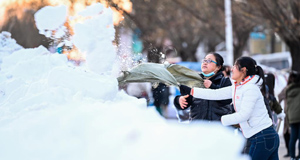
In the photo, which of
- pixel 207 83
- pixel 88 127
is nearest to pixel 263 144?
pixel 207 83

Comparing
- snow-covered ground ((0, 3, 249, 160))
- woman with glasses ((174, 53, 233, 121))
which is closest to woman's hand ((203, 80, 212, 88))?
woman with glasses ((174, 53, 233, 121))

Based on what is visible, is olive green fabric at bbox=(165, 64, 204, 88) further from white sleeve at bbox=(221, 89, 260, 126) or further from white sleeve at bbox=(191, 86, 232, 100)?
white sleeve at bbox=(221, 89, 260, 126)

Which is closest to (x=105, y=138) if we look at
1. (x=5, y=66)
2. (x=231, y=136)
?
(x=231, y=136)

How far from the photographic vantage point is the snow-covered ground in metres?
2.47

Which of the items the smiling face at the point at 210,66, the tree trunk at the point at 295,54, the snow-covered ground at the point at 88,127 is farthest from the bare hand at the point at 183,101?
the tree trunk at the point at 295,54

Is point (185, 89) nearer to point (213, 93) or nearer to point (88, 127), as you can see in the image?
point (213, 93)

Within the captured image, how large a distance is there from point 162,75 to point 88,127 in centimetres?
169

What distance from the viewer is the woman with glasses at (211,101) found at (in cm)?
443

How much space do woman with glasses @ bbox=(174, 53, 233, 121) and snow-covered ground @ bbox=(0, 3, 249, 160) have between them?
104 centimetres

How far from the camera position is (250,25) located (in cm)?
2158

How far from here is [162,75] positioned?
4.23 metres

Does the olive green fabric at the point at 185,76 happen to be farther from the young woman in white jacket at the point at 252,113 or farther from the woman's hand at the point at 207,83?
the young woman in white jacket at the point at 252,113

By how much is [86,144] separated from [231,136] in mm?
838

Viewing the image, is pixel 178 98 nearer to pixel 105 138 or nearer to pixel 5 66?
pixel 5 66
